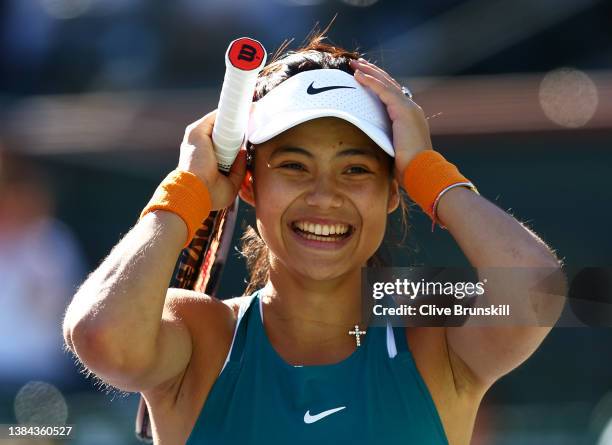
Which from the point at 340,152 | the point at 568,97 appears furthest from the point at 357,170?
the point at 568,97

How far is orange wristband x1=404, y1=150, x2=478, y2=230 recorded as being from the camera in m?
2.11

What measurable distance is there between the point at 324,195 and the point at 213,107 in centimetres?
360

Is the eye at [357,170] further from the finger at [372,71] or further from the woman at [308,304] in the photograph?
the finger at [372,71]

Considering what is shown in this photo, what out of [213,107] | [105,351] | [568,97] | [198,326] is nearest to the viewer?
[105,351]

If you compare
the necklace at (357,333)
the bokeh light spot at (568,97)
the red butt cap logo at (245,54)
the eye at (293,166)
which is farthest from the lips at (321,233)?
the bokeh light spot at (568,97)

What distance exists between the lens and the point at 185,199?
2135mm

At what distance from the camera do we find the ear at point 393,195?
229cm

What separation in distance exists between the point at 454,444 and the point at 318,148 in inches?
27.7

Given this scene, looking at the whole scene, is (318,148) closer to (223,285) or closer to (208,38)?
(223,285)

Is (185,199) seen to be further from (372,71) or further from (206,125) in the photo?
(372,71)

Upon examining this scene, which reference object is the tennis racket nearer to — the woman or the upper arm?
the woman

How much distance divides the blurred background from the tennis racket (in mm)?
1813

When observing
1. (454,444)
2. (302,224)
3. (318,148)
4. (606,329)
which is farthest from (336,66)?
(606,329)

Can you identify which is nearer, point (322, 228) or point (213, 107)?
point (322, 228)
